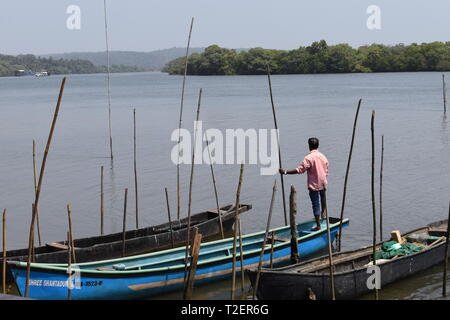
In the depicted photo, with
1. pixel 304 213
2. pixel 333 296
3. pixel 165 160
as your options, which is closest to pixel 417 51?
pixel 165 160

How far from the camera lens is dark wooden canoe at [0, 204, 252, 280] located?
10.9 m

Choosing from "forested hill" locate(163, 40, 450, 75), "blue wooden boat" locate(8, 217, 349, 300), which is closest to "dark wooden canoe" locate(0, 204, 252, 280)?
"blue wooden boat" locate(8, 217, 349, 300)

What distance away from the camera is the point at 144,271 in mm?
10422

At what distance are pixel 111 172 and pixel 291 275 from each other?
50.3 ft

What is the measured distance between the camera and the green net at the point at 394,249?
11.1 m

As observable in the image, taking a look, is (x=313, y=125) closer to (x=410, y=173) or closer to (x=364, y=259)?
(x=410, y=173)

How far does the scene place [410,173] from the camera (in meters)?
21.7

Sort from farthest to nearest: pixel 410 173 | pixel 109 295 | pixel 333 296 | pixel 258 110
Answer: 1. pixel 258 110
2. pixel 410 173
3. pixel 109 295
4. pixel 333 296

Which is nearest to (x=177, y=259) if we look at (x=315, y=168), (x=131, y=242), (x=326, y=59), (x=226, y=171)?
(x=131, y=242)

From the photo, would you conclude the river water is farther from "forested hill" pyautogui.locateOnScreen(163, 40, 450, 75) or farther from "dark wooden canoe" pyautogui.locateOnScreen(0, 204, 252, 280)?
"forested hill" pyautogui.locateOnScreen(163, 40, 450, 75)

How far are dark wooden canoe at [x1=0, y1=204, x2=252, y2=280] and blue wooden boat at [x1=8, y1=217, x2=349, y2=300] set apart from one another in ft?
2.57

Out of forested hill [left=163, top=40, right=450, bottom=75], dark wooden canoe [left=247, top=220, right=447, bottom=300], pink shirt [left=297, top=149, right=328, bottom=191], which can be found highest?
forested hill [left=163, top=40, right=450, bottom=75]

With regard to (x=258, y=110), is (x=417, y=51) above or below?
above

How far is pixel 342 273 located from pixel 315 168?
8.02 feet
